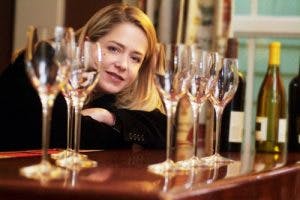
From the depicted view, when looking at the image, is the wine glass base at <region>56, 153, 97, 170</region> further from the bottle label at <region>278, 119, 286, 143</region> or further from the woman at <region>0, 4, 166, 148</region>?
the bottle label at <region>278, 119, 286, 143</region>

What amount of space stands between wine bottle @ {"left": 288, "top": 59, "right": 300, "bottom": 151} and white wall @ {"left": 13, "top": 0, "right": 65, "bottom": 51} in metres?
0.94

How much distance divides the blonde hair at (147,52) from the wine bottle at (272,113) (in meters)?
Answer: 0.37

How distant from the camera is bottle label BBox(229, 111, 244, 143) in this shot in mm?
1590

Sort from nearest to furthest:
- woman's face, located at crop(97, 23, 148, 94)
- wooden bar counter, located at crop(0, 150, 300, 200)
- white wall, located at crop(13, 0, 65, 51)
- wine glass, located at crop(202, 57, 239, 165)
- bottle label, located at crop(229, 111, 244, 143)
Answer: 1. wooden bar counter, located at crop(0, 150, 300, 200)
2. wine glass, located at crop(202, 57, 239, 165)
3. bottle label, located at crop(229, 111, 244, 143)
4. woman's face, located at crop(97, 23, 148, 94)
5. white wall, located at crop(13, 0, 65, 51)

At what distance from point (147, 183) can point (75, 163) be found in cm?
24

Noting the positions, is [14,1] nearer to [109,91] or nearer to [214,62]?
[109,91]

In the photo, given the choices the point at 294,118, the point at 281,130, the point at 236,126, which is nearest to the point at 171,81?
the point at 236,126

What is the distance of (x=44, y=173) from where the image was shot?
31.2 inches

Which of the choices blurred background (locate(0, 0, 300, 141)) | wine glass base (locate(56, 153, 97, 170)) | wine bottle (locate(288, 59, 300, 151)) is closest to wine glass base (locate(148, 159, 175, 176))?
wine glass base (locate(56, 153, 97, 170))

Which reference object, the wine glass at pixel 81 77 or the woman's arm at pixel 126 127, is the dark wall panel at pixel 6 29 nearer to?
the woman's arm at pixel 126 127

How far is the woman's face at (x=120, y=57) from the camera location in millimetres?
1828

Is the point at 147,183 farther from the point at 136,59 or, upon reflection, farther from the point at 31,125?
the point at 136,59

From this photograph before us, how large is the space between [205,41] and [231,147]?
620mm

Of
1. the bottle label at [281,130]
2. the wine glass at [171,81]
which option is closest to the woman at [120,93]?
the bottle label at [281,130]
